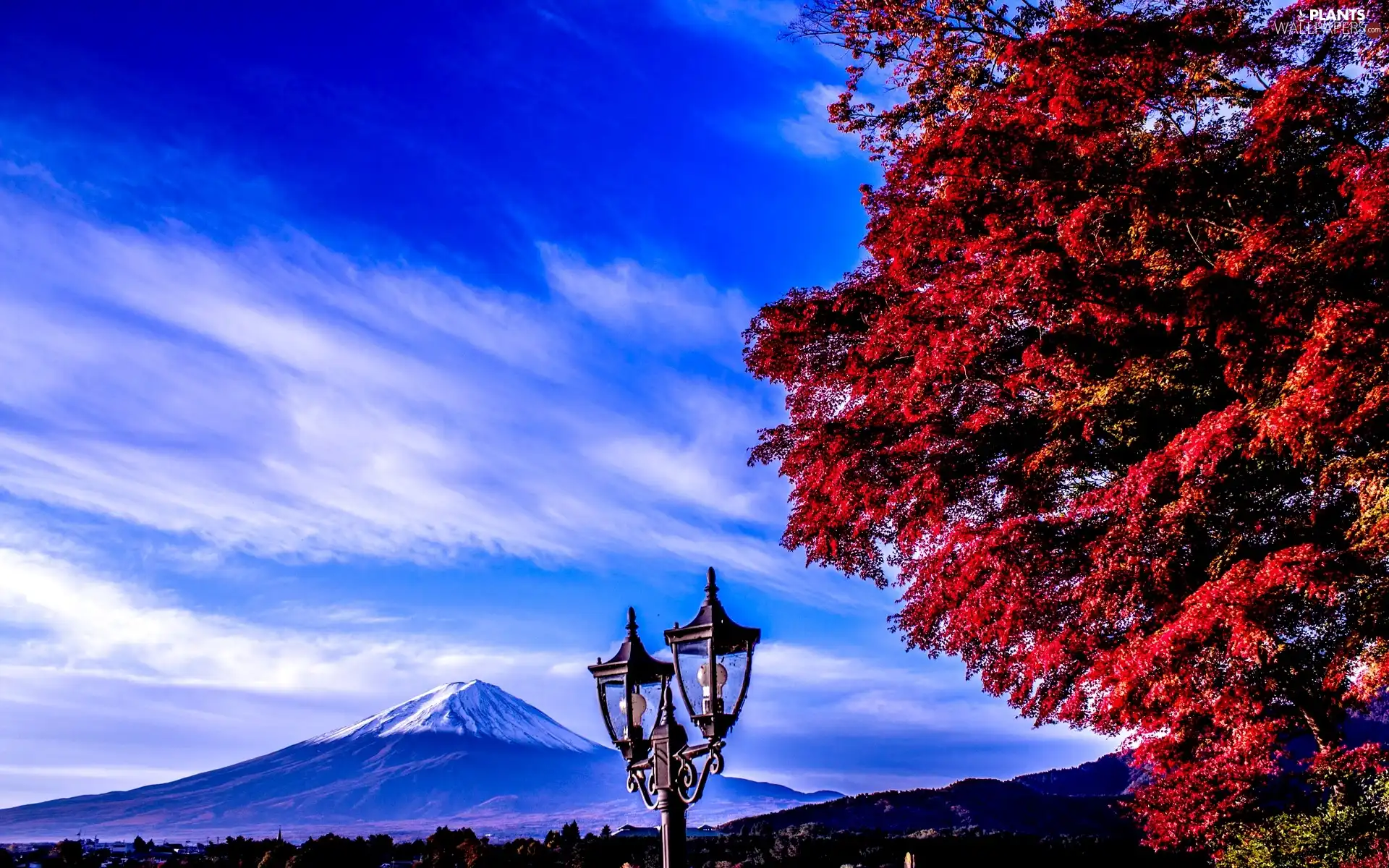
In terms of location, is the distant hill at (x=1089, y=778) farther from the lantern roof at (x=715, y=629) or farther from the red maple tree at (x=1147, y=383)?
the lantern roof at (x=715, y=629)

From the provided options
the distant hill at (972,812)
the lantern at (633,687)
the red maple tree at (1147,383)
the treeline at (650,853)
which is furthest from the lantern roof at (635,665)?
the distant hill at (972,812)

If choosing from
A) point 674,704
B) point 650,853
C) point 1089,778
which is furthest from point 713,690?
point 1089,778

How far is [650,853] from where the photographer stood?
1902 cm

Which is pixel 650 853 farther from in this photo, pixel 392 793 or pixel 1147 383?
pixel 392 793

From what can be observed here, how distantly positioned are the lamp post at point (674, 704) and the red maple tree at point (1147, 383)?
11.6 ft

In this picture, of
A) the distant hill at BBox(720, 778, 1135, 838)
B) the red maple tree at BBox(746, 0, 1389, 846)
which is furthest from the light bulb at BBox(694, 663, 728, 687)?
the distant hill at BBox(720, 778, 1135, 838)

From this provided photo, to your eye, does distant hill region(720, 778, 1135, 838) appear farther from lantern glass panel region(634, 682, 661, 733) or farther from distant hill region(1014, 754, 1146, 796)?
lantern glass panel region(634, 682, 661, 733)

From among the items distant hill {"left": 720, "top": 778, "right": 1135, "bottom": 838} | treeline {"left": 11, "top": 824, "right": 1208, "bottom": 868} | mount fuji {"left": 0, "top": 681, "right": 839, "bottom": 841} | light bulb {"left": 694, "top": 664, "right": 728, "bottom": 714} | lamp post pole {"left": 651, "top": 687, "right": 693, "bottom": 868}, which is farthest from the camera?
mount fuji {"left": 0, "top": 681, "right": 839, "bottom": 841}

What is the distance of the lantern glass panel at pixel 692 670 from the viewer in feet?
22.1

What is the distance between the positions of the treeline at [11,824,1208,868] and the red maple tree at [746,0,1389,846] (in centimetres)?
833

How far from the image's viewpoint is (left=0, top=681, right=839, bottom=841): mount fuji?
414ft

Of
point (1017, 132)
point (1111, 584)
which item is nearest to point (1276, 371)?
point (1111, 584)

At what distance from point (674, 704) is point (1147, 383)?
545cm

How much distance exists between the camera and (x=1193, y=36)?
9547mm
